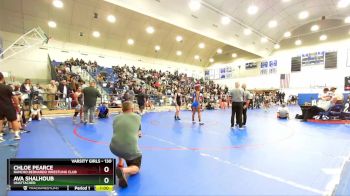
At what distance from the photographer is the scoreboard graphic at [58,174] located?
2.00m

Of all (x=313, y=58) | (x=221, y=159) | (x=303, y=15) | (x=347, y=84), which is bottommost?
(x=221, y=159)

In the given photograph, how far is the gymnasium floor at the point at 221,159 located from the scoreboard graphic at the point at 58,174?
80cm

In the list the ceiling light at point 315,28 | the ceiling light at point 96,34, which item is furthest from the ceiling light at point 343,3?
the ceiling light at point 96,34

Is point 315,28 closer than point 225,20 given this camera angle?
No

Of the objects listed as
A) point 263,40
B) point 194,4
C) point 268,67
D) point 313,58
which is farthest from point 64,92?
point 313,58

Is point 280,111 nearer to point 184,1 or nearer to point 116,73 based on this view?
point 184,1

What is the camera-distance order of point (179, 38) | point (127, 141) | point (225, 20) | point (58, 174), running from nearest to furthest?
point (58, 174)
point (127, 141)
point (225, 20)
point (179, 38)

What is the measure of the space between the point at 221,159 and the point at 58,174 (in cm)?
300

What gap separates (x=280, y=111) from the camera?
11.5 metres

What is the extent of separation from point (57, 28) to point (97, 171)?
809 inches

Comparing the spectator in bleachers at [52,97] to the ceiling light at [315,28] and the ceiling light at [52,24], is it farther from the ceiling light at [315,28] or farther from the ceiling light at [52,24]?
the ceiling light at [315,28]

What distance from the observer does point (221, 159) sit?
4.19 m

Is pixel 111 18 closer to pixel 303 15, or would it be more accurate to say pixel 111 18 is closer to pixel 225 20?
pixel 225 20

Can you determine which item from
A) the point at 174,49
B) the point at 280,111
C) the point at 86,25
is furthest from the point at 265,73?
the point at 86,25
